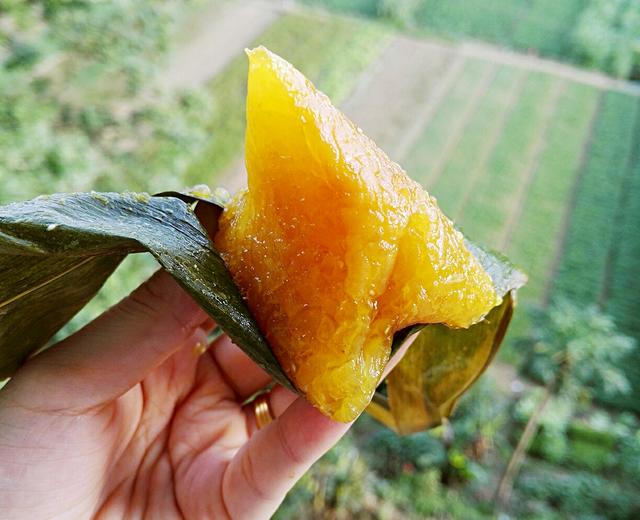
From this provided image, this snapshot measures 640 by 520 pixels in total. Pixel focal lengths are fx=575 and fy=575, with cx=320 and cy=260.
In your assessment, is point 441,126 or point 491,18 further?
point 491,18

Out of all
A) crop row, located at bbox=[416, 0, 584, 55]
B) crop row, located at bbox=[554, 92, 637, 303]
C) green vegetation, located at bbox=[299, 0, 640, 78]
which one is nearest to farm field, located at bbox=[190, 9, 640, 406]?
crop row, located at bbox=[554, 92, 637, 303]

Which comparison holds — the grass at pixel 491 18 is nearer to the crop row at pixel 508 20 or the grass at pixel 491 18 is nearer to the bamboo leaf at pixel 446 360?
the crop row at pixel 508 20

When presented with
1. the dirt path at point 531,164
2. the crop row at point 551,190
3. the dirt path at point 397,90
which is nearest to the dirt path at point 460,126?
the dirt path at point 397,90

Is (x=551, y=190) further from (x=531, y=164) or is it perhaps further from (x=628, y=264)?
(x=628, y=264)

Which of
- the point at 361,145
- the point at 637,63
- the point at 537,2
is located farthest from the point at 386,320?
the point at 537,2

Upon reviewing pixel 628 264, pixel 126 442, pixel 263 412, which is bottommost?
pixel 628 264

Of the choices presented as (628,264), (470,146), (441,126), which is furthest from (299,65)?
(628,264)

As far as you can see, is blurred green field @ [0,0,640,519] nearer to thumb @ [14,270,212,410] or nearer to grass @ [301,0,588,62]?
grass @ [301,0,588,62]

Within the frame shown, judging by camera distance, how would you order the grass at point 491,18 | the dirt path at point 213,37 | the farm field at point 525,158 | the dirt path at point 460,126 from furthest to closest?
the grass at point 491,18 < the dirt path at point 213,37 < the dirt path at point 460,126 < the farm field at point 525,158
